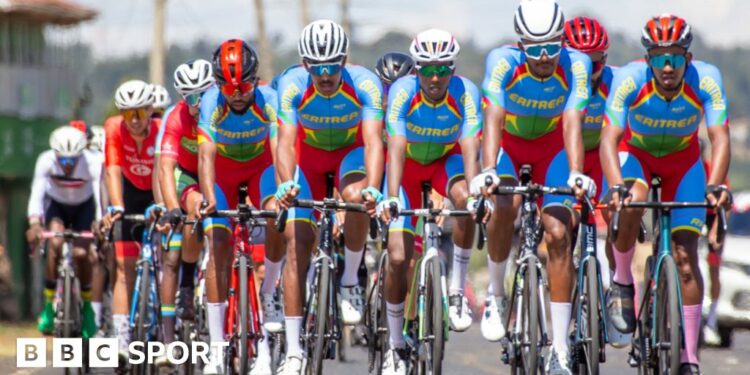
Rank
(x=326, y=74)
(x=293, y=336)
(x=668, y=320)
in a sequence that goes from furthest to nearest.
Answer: (x=326, y=74), (x=293, y=336), (x=668, y=320)

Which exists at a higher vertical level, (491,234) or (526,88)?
(526,88)

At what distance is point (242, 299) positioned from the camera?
Result: 12.9m

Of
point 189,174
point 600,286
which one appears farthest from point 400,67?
point 600,286

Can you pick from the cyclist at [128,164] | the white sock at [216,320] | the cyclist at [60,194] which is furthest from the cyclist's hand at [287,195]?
the cyclist at [60,194]

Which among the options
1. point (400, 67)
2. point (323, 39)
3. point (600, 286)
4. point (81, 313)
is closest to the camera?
point (600, 286)

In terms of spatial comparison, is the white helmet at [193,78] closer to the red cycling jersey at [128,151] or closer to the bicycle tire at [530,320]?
the red cycling jersey at [128,151]

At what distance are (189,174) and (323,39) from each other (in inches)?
103

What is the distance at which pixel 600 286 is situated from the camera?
39.9 ft

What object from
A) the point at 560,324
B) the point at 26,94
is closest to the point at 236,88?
the point at 560,324

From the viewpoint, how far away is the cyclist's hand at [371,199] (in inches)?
487

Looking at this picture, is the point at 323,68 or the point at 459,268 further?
the point at 459,268

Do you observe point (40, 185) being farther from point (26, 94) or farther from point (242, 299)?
point (26, 94)

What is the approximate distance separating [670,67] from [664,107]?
0.36 meters

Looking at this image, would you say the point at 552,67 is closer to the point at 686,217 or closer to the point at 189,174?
the point at 686,217
